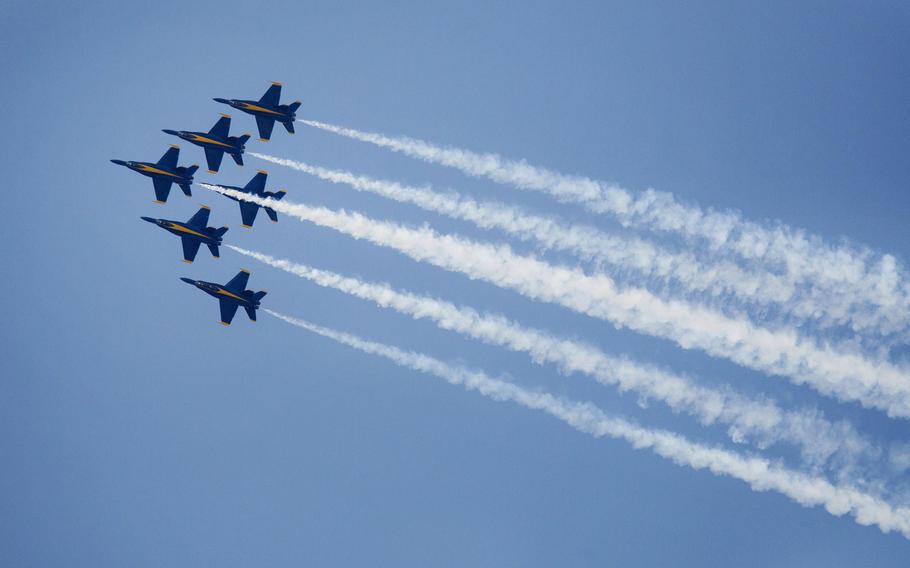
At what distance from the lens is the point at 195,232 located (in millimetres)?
70188

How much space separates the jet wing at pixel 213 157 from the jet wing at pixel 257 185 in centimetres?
300

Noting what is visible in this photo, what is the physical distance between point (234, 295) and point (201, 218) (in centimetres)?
633

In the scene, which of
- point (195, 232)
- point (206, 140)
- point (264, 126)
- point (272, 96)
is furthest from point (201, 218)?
point (272, 96)

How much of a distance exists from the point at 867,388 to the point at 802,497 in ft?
20.2

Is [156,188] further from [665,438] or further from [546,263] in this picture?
[665,438]

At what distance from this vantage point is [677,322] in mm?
57125

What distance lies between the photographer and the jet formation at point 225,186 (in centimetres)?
6888

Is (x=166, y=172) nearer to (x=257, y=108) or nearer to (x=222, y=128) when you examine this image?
(x=222, y=128)

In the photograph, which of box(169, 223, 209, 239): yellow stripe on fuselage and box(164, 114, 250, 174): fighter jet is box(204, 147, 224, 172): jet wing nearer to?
box(164, 114, 250, 174): fighter jet

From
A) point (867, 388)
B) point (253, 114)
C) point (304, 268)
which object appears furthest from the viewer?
point (253, 114)

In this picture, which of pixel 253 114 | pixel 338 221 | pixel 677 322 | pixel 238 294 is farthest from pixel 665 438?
pixel 253 114

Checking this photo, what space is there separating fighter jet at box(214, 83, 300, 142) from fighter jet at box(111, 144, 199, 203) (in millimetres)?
4892

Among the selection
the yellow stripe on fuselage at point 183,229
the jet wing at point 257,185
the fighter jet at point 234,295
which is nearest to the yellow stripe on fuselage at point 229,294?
the fighter jet at point 234,295

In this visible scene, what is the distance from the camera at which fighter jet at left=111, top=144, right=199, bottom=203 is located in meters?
71.2
